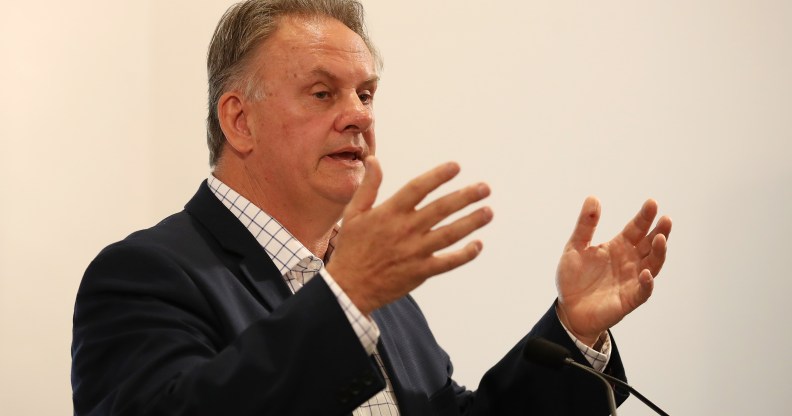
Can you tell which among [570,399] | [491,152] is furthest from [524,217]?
[570,399]

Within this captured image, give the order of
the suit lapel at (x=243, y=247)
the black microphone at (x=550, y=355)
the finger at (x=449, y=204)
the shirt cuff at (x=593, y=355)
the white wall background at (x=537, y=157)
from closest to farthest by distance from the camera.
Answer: the finger at (x=449, y=204) < the black microphone at (x=550, y=355) < the suit lapel at (x=243, y=247) < the shirt cuff at (x=593, y=355) < the white wall background at (x=537, y=157)

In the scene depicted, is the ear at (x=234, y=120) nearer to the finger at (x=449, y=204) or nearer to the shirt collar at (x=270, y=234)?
the shirt collar at (x=270, y=234)

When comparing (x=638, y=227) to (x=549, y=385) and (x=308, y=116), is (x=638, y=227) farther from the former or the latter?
(x=308, y=116)

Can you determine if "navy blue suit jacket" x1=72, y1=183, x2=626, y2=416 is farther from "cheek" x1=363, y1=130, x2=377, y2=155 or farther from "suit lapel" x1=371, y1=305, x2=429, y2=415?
"cheek" x1=363, y1=130, x2=377, y2=155

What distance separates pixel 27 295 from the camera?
2.91m

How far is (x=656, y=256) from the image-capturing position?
1.94m

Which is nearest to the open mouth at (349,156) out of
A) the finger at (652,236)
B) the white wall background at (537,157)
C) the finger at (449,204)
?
the finger at (652,236)

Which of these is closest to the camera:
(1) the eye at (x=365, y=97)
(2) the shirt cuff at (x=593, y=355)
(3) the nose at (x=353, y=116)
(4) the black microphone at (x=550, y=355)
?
(4) the black microphone at (x=550, y=355)

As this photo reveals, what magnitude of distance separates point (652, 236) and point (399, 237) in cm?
75

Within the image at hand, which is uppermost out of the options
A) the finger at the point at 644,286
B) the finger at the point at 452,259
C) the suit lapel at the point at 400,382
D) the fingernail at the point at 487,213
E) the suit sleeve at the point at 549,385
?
the fingernail at the point at 487,213

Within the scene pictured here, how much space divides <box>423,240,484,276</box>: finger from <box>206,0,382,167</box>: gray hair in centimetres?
86

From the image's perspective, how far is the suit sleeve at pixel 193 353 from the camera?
1392mm

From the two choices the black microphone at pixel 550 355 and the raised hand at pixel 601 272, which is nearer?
the black microphone at pixel 550 355

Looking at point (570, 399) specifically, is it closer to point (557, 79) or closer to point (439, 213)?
point (439, 213)
